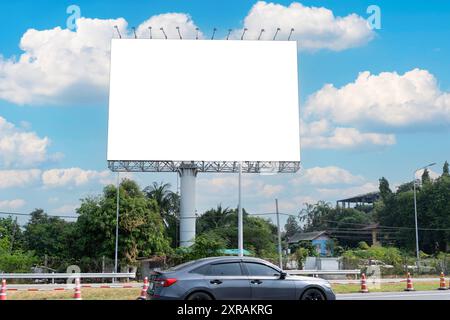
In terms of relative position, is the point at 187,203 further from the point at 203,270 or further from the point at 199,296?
the point at 199,296

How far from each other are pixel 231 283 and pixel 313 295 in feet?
7.00

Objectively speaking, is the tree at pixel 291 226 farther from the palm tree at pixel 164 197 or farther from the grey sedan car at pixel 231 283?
the grey sedan car at pixel 231 283

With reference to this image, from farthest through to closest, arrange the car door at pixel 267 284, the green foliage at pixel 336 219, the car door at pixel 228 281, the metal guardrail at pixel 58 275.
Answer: the green foliage at pixel 336 219
the metal guardrail at pixel 58 275
the car door at pixel 267 284
the car door at pixel 228 281

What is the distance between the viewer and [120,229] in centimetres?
4453

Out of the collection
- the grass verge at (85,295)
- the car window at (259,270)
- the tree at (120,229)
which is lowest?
the grass verge at (85,295)

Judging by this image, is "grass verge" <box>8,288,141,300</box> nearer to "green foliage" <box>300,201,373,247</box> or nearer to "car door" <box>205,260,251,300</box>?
"car door" <box>205,260,251,300</box>

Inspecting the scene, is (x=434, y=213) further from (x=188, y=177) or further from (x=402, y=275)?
(x=188, y=177)

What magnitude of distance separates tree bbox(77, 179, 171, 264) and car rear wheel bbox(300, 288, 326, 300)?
31.0 meters

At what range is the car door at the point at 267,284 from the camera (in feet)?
44.2

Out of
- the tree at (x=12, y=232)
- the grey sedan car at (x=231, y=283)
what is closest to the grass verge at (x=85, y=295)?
the grey sedan car at (x=231, y=283)

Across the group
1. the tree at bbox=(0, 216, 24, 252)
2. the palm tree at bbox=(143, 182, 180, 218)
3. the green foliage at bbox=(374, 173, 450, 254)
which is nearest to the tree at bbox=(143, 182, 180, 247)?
the palm tree at bbox=(143, 182, 180, 218)

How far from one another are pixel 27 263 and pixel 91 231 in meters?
5.34

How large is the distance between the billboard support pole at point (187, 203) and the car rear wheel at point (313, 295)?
34938 mm
